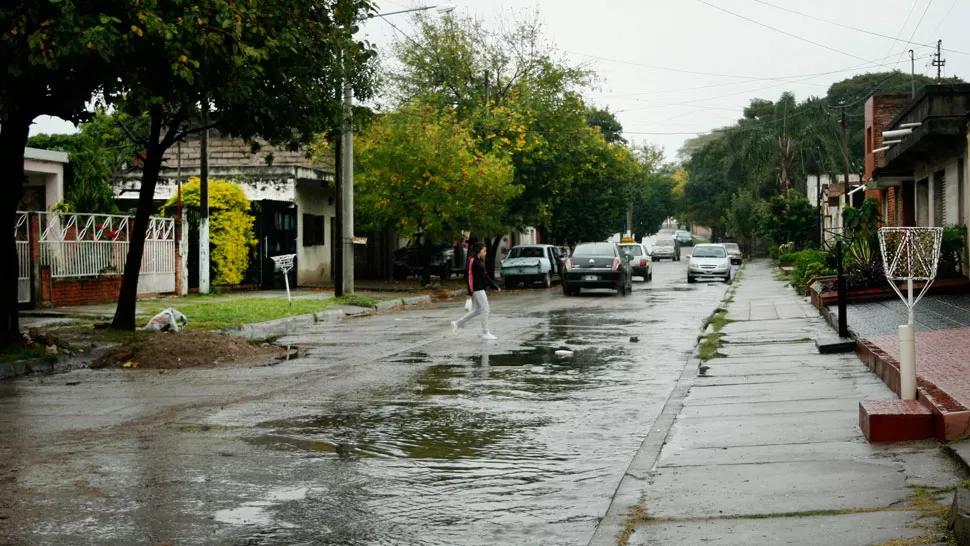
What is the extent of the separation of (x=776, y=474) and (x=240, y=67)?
10.8 meters

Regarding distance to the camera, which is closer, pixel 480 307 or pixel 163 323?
pixel 163 323

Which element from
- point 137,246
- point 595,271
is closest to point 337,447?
point 137,246

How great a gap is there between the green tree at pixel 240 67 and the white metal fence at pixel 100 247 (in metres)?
5.17

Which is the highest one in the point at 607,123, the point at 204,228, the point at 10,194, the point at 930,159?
the point at 607,123

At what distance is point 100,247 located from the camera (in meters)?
24.8

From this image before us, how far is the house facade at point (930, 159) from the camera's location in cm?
2155

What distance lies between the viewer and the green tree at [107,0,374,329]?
13906 mm

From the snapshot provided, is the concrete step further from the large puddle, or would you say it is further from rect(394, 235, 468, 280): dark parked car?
A: rect(394, 235, 468, 280): dark parked car

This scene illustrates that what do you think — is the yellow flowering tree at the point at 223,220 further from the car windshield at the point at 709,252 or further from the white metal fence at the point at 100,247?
the car windshield at the point at 709,252

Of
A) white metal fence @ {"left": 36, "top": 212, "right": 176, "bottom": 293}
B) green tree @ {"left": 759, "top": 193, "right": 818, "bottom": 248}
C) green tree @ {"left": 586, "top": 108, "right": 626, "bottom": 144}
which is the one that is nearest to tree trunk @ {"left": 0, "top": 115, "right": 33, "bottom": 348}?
white metal fence @ {"left": 36, "top": 212, "right": 176, "bottom": 293}

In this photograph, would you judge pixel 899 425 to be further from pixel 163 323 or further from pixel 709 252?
pixel 709 252

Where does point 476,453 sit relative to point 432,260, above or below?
below

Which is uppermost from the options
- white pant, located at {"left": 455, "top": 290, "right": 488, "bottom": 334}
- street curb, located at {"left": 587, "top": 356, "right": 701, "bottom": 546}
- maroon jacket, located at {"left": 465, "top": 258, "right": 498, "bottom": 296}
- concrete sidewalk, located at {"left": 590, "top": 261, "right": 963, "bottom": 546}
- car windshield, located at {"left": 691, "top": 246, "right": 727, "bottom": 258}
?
car windshield, located at {"left": 691, "top": 246, "right": 727, "bottom": 258}

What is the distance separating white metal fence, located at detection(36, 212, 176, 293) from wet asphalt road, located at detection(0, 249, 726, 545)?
10122mm
